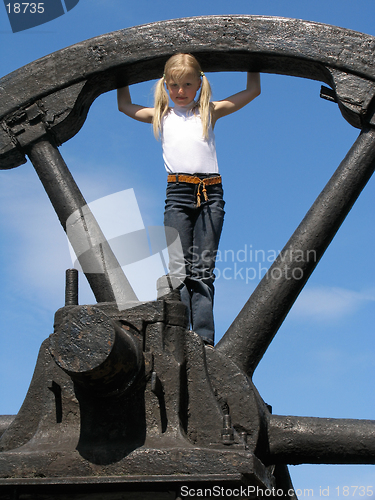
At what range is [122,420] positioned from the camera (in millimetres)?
2900

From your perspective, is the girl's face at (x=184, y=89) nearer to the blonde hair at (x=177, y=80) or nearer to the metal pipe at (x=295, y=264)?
the blonde hair at (x=177, y=80)

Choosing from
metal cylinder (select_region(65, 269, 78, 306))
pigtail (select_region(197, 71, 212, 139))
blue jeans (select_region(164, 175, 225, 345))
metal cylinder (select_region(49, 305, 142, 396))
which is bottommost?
metal cylinder (select_region(49, 305, 142, 396))

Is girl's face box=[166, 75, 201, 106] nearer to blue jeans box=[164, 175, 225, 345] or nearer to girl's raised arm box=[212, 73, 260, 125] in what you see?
girl's raised arm box=[212, 73, 260, 125]

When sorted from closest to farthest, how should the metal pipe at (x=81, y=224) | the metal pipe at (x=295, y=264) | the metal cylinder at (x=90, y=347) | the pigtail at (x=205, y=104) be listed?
the metal cylinder at (x=90, y=347) < the metal pipe at (x=295, y=264) < the metal pipe at (x=81, y=224) < the pigtail at (x=205, y=104)

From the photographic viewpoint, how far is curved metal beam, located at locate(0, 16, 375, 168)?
4035 mm

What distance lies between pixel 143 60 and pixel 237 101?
0.66 meters

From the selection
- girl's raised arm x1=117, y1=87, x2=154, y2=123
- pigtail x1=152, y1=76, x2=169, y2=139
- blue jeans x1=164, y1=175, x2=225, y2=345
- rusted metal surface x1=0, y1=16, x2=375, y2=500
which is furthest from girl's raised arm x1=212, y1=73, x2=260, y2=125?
blue jeans x1=164, y1=175, x2=225, y2=345

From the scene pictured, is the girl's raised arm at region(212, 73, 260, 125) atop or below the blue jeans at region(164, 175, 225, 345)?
atop

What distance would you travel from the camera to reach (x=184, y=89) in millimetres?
4066

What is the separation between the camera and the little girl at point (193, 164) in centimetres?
370

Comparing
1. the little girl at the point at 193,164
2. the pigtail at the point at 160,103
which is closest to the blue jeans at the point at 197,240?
the little girl at the point at 193,164

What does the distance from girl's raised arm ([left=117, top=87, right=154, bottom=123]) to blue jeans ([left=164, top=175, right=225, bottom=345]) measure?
58cm

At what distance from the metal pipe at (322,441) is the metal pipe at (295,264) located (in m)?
0.39

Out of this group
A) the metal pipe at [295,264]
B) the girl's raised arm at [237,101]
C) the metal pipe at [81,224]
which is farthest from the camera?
the girl's raised arm at [237,101]
